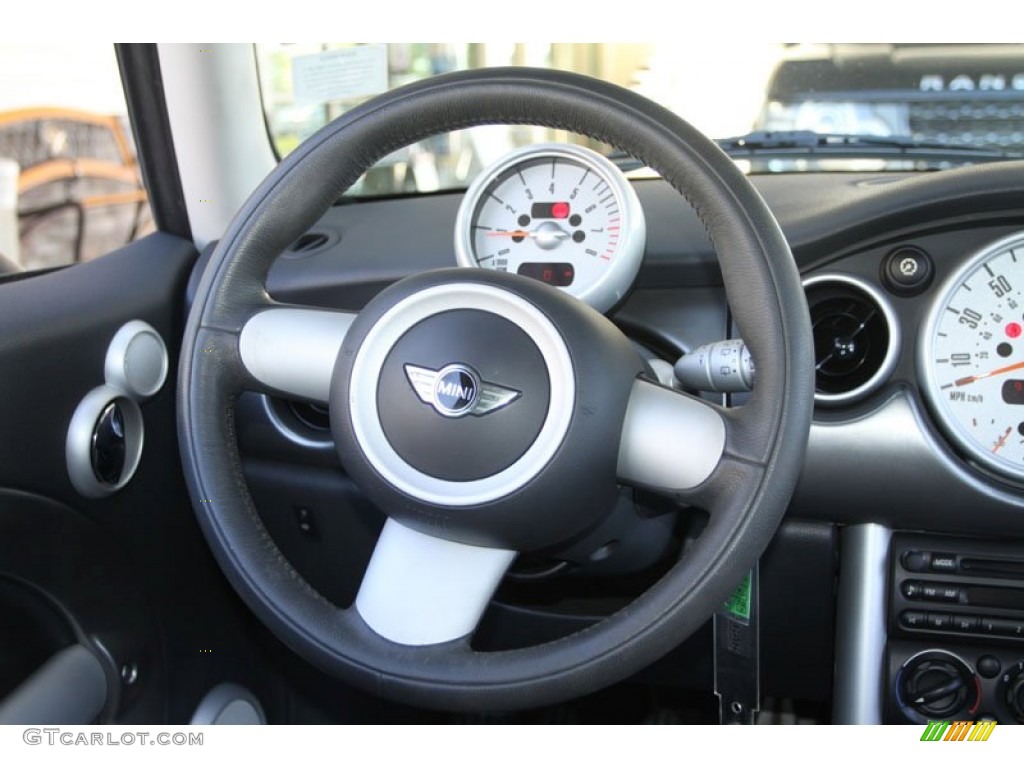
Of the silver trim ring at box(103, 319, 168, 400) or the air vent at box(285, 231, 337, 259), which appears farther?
the air vent at box(285, 231, 337, 259)

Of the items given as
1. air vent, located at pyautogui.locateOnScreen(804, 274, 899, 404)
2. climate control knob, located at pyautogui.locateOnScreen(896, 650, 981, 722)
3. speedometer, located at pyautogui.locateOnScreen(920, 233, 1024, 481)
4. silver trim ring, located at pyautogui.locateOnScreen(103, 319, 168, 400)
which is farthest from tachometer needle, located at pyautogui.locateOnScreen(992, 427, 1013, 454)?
silver trim ring, located at pyautogui.locateOnScreen(103, 319, 168, 400)

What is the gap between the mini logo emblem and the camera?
0.92 metres

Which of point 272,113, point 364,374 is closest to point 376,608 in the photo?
point 364,374

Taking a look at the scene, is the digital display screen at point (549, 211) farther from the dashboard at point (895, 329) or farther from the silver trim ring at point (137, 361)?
the silver trim ring at point (137, 361)

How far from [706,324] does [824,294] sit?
0.54 feet

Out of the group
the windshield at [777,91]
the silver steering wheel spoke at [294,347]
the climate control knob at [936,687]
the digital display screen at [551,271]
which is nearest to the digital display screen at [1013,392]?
the climate control knob at [936,687]

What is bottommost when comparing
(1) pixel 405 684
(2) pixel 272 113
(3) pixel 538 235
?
(1) pixel 405 684

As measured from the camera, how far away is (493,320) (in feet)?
3.11

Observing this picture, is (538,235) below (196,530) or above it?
above

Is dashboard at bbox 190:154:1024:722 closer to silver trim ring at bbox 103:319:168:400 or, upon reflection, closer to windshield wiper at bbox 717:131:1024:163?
windshield wiper at bbox 717:131:1024:163

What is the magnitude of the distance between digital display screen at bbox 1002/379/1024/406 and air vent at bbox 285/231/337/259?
1054 millimetres

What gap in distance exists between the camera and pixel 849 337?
4.49ft

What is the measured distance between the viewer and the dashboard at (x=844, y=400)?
1.31 metres

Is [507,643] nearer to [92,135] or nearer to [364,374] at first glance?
[364,374]
